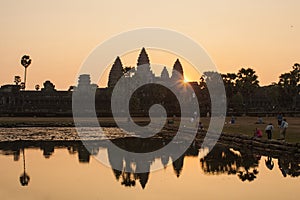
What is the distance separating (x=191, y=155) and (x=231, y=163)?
16.3ft

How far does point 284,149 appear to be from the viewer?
90.5 feet

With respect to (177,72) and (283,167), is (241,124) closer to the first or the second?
(283,167)

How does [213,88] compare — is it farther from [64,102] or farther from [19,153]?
[19,153]

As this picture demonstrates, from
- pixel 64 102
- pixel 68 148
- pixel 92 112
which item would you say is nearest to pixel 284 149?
pixel 68 148

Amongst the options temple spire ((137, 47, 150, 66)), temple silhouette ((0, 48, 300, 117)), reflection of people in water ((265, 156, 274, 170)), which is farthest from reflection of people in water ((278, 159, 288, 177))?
temple spire ((137, 47, 150, 66))

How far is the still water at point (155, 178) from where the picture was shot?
15.5 meters

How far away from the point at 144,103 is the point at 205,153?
6902 cm

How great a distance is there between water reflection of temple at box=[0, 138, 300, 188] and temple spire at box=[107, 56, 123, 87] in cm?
7961

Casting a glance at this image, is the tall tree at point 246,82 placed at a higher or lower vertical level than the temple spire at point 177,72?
lower

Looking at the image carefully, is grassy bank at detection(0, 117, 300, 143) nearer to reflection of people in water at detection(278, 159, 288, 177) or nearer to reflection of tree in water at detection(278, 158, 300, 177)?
reflection of tree in water at detection(278, 158, 300, 177)

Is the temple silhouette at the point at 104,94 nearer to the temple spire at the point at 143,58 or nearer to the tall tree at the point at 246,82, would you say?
the temple spire at the point at 143,58

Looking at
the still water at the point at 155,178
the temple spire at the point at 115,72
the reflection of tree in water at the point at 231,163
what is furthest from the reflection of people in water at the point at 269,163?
the temple spire at the point at 115,72

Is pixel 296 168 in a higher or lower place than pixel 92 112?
lower

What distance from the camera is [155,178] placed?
1900 cm
